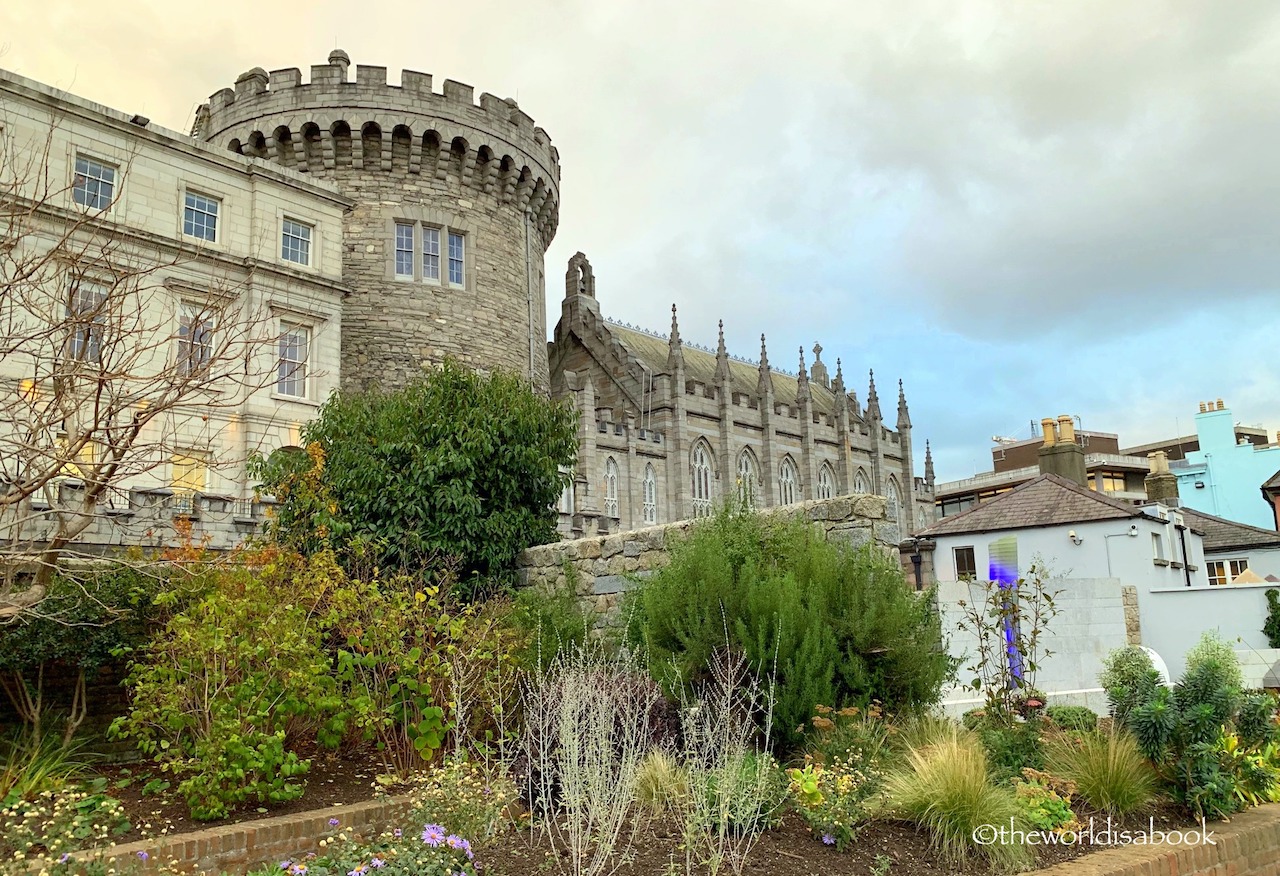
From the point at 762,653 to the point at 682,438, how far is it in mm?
33014

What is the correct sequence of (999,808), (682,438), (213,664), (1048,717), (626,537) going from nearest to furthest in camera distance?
(999,808)
(213,664)
(1048,717)
(626,537)
(682,438)

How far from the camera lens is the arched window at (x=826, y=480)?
4922 centimetres

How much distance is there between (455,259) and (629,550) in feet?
60.5

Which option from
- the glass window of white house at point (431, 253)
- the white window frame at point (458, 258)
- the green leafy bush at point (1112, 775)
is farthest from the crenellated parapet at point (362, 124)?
the green leafy bush at point (1112, 775)

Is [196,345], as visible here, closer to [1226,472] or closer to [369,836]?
[369,836]

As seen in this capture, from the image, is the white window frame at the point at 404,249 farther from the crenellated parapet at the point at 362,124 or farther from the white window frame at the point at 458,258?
the crenellated parapet at the point at 362,124

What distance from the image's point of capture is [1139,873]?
565 centimetres

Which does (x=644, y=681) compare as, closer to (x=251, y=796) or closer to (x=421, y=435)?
(x=251, y=796)

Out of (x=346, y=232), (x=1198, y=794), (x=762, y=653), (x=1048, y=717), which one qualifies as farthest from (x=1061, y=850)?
(x=346, y=232)

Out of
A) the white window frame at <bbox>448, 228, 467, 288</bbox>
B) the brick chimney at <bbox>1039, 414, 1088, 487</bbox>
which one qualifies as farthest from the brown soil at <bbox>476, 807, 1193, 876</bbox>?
the brick chimney at <bbox>1039, 414, 1088, 487</bbox>

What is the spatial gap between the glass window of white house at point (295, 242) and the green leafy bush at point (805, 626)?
19.0 m

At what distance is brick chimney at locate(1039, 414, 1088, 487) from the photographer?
28.6m

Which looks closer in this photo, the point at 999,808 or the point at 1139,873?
the point at 1139,873

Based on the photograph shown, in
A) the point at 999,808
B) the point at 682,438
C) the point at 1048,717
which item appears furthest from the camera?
the point at 682,438
